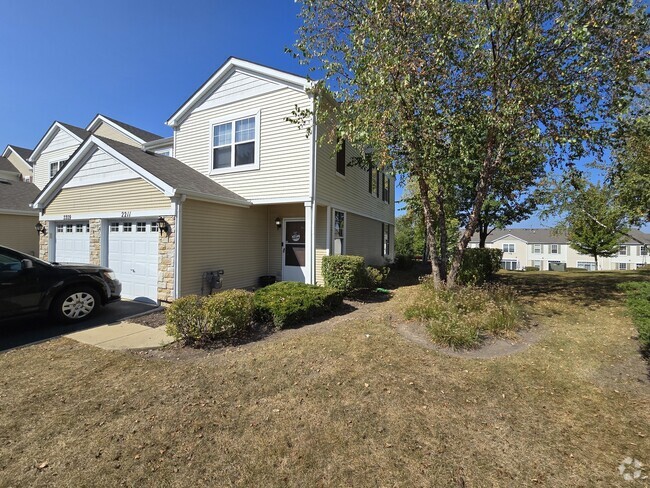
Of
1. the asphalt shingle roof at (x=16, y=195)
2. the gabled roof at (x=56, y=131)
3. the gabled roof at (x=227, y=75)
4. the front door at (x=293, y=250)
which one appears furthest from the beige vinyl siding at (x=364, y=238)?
the gabled roof at (x=56, y=131)

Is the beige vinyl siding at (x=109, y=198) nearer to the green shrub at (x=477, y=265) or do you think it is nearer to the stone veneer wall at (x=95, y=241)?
the stone veneer wall at (x=95, y=241)

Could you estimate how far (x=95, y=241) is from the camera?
9.64 meters

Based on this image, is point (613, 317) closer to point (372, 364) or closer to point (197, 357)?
point (372, 364)

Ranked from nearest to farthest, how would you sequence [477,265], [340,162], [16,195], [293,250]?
[293,250], [340,162], [477,265], [16,195]

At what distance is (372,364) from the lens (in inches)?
177

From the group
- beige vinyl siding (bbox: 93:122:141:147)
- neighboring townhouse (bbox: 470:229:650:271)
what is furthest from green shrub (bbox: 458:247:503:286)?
neighboring townhouse (bbox: 470:229:650:271)

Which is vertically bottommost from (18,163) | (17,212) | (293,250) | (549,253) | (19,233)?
(549,253)

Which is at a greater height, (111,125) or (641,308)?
(111,125)

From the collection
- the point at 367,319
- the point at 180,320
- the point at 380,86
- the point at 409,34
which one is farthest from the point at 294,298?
the point at 409,34

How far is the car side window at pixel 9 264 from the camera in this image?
18.9ft

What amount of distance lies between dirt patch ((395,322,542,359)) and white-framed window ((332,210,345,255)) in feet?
16.2

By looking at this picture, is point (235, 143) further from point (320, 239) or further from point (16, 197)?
point (16, 197)

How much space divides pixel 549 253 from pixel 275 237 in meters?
56.5

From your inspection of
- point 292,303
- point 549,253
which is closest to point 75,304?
point 292,303
